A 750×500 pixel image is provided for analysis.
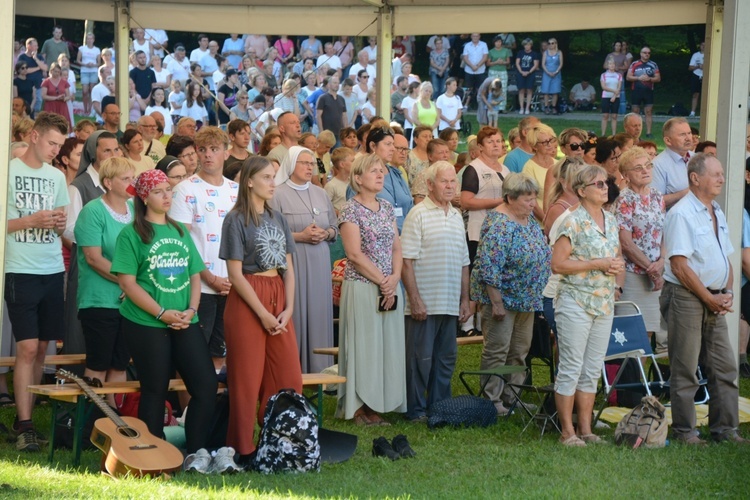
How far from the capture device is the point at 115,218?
7.54 meters

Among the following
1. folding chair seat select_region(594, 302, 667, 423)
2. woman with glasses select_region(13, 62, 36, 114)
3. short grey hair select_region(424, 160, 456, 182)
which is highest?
woman with glasses select_region(13, 62, 36, 114)

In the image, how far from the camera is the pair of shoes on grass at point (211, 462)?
659cm

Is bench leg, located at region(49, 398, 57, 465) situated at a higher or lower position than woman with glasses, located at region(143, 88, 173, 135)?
lower

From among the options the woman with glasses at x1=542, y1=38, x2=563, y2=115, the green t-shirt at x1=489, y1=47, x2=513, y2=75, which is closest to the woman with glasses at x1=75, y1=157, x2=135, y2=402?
the green t-shirt at x1=489, y1=47, x2=513, y2=75

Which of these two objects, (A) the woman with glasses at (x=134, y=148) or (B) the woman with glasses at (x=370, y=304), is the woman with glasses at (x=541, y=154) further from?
(A) the woman with glasses at (x=134, y=148)

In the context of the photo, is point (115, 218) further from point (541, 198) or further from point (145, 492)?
point (541, 198)

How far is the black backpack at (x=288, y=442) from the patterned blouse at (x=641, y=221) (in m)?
3.57

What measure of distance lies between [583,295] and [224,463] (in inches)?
96.8

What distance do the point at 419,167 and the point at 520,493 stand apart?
6.25 m

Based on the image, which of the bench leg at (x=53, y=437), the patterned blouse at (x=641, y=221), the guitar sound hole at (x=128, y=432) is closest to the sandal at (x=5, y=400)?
the bench leg at (x=53, y=437)

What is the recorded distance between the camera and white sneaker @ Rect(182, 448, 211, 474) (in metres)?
6.58

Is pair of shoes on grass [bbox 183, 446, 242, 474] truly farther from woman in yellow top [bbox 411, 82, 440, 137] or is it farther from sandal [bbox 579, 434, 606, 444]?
woman in yellow top [bbox 411, 82, 440, 137]

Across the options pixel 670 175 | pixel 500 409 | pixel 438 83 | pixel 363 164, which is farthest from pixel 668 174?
pixel 438 83

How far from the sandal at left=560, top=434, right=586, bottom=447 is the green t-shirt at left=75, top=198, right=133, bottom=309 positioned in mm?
2918
